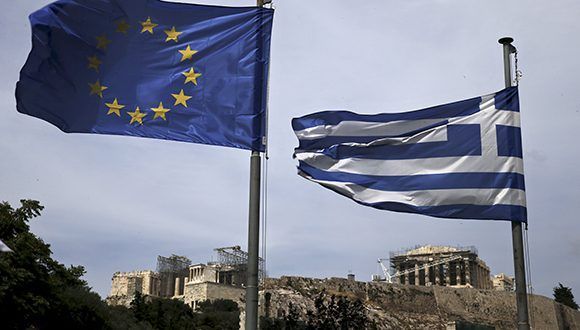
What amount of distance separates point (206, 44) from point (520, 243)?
383 centimetres

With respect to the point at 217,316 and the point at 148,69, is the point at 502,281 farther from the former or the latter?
the point at 148,69

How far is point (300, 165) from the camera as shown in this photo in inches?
355

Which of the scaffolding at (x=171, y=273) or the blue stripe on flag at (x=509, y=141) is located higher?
the scaffolding at (x=171, y=273)

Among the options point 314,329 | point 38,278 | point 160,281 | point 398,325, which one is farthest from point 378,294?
point 160,281

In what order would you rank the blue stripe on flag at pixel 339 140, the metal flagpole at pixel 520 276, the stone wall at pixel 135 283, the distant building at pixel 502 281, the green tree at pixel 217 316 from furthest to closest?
the distant building at pixel 502 281, the stone wall at pixel 135 283, the green tree at pixel 217 316, the blue stripe on flag at pixel 339 140, the metal flagpole at pixel 520 276

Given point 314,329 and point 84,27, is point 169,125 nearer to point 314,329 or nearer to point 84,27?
point 84,27

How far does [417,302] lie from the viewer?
59.9 metres

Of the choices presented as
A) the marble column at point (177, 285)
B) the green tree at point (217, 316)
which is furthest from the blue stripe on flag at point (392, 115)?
the marble column at point (177, 285)

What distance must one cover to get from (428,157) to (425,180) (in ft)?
1.06

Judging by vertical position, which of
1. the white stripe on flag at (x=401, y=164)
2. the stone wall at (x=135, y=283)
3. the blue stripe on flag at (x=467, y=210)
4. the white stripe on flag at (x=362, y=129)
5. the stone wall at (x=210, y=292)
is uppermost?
the stone wall at (x=135, y=283)

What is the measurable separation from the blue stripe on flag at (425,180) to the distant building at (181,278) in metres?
71.5

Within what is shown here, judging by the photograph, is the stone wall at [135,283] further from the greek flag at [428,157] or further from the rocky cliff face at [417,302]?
the greek flag at [428,157]

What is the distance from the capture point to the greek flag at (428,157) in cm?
850

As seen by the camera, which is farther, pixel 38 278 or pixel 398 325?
pixel 398 325
